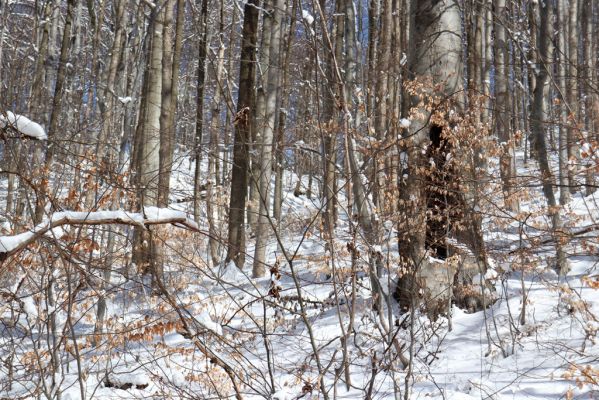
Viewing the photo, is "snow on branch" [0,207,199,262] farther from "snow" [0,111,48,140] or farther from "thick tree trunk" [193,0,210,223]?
"snow" [0,111,48,140]

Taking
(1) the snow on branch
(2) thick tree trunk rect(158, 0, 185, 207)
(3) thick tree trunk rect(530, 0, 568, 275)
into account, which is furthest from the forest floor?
(2) thick tree trunk rect(158, 0, 185, 207)

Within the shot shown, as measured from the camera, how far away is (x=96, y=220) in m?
1.91

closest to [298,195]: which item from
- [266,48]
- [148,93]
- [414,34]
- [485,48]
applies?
[485,48]

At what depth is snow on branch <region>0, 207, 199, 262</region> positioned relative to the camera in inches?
69.1

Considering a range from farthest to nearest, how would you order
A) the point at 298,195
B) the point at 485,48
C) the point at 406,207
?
the point at 298,195
the point at 485,48
the point at 406,207

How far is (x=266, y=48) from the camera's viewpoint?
10.1 m

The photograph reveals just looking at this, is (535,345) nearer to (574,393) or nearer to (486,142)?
(574,393)

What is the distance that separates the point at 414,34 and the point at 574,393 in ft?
12.4

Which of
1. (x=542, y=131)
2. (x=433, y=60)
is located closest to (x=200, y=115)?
(x=433, y=60)

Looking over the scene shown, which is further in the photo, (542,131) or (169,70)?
(169,70)

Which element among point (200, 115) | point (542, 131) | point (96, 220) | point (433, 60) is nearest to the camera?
point (96, 220)

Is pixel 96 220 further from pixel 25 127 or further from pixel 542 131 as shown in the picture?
pixel 542 131

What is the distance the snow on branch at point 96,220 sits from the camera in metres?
1.76

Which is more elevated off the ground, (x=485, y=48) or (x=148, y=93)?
(x=485, y=48)
